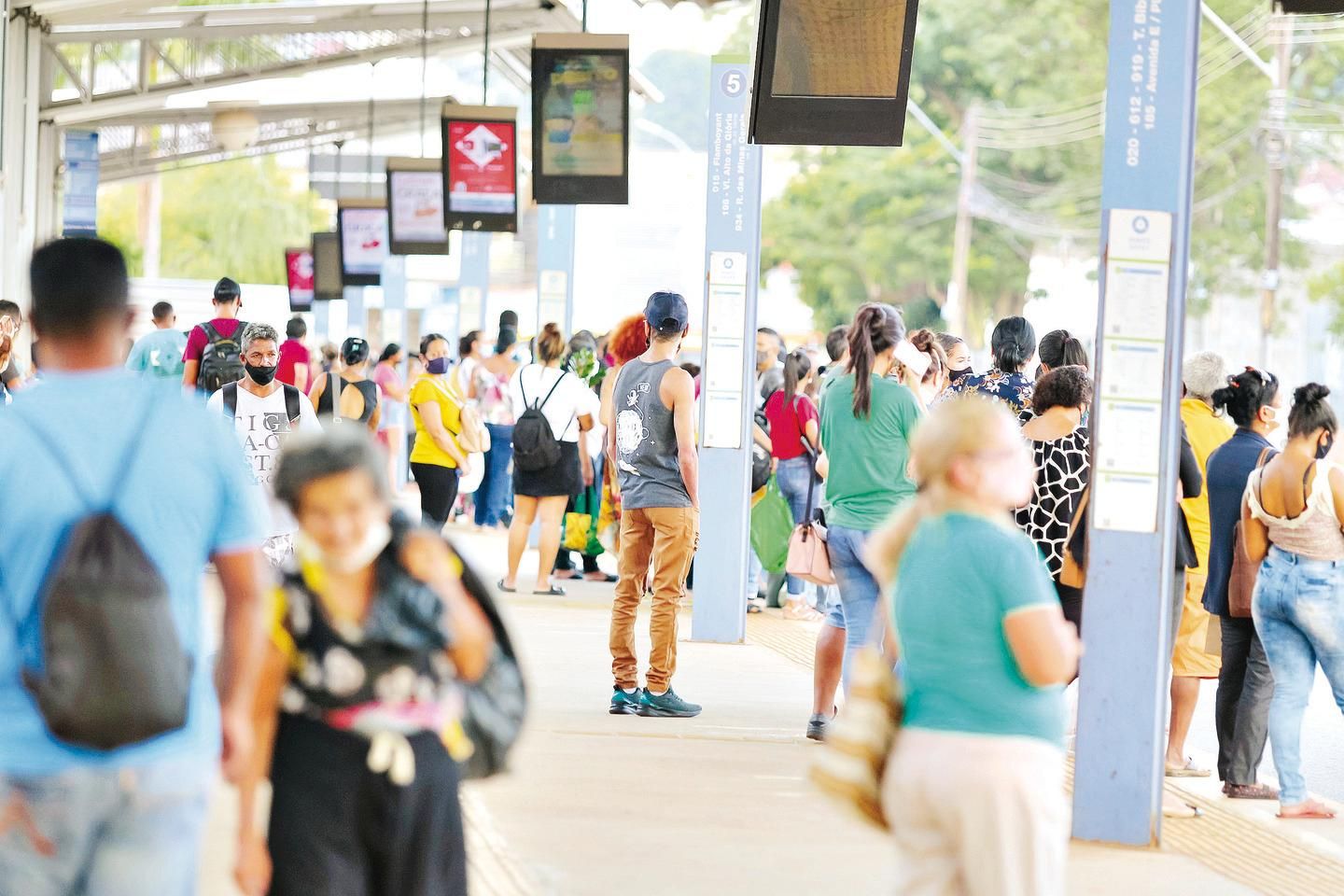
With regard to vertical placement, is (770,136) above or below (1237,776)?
above

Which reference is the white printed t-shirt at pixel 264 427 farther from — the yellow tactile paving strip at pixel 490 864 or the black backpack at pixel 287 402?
the yellow tactile paving strip at pixel 490 864

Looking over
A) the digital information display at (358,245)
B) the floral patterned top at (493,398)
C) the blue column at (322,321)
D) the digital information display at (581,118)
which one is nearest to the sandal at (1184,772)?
the digital information display at (581,118)

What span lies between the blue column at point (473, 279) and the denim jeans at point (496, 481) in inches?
231

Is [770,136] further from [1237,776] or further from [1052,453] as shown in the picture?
[1237,776]

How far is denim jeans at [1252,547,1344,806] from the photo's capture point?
8367mm

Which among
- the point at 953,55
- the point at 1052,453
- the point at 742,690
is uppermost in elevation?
the point at 953,55

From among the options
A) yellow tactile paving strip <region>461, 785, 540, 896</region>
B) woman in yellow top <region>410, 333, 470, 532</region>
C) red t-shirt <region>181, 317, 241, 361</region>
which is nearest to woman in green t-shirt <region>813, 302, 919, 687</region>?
yellow tactile paving strip <region>461, 785, 540, 896</region>

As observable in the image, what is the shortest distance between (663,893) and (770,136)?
4.96m

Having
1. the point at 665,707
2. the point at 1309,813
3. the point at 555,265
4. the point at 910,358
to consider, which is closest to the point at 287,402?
the point at 665,707

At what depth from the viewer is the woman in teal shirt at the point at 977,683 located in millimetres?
4246

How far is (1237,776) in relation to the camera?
8898mm

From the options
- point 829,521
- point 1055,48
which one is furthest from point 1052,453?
point 1055,48

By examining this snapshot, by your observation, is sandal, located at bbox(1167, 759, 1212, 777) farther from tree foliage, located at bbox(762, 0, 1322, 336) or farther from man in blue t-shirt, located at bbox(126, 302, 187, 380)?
tree foliage, located at bbox(762, 0, 1322, 336)

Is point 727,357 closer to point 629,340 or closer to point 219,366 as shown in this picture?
point 629,340
